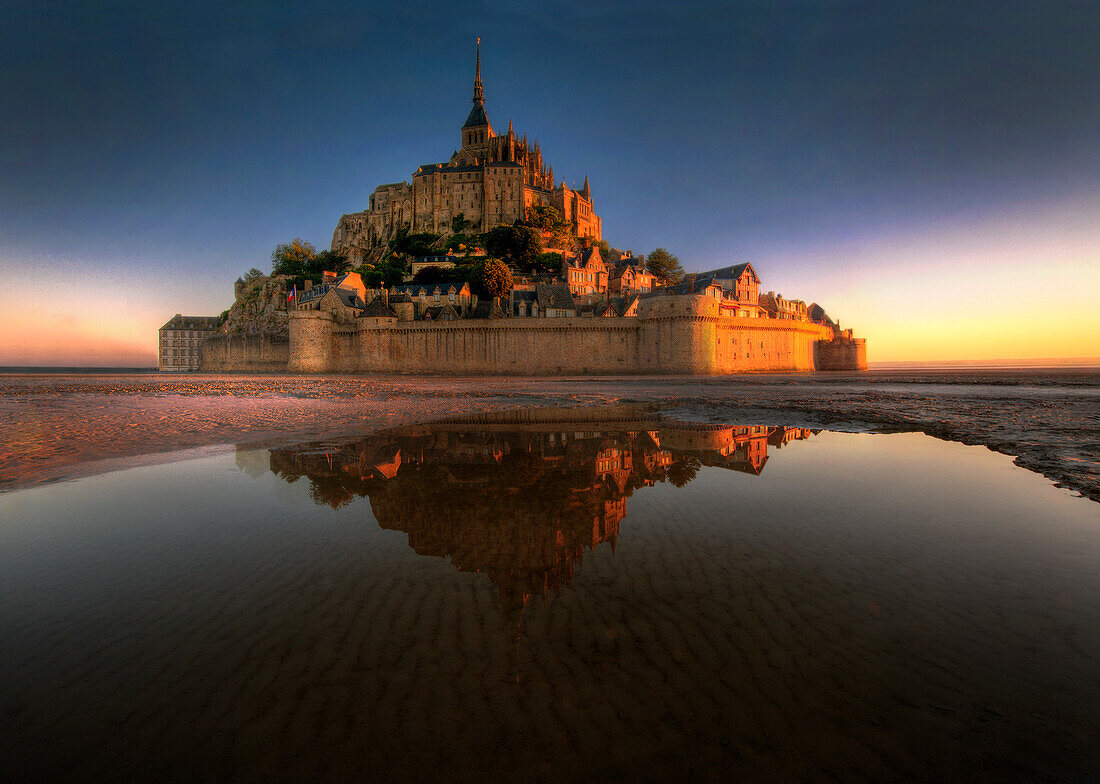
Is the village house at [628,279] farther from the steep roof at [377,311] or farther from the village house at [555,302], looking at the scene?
the steep roof at [377,311]

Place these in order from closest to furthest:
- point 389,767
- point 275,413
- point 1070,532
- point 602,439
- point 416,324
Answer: point 389,767
point 1070,532
point 602,439
point 275,413
point 416,324

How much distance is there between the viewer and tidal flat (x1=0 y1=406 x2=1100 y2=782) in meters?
1.97

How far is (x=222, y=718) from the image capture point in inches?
83.8

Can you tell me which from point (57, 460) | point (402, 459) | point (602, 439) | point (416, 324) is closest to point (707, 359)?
point (416, 324)

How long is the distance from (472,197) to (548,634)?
A: 278 feet

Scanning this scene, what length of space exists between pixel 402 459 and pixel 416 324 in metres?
43.1

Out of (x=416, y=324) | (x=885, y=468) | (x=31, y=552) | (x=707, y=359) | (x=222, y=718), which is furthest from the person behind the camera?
(x=416, y=324)

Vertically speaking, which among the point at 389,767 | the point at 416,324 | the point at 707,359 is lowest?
the point at 389,767

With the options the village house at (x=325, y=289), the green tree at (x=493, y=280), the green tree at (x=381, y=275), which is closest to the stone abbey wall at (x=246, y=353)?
the village house at (x=325, y=289)

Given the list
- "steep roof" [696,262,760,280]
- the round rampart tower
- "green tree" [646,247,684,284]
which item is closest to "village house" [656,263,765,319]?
"steep roof" [696,262,760,280]

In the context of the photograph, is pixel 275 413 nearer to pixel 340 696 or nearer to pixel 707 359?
pixel 340 696

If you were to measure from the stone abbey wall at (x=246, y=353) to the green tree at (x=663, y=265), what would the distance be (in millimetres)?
52549

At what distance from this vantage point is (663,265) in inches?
2896

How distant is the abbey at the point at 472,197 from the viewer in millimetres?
78250
